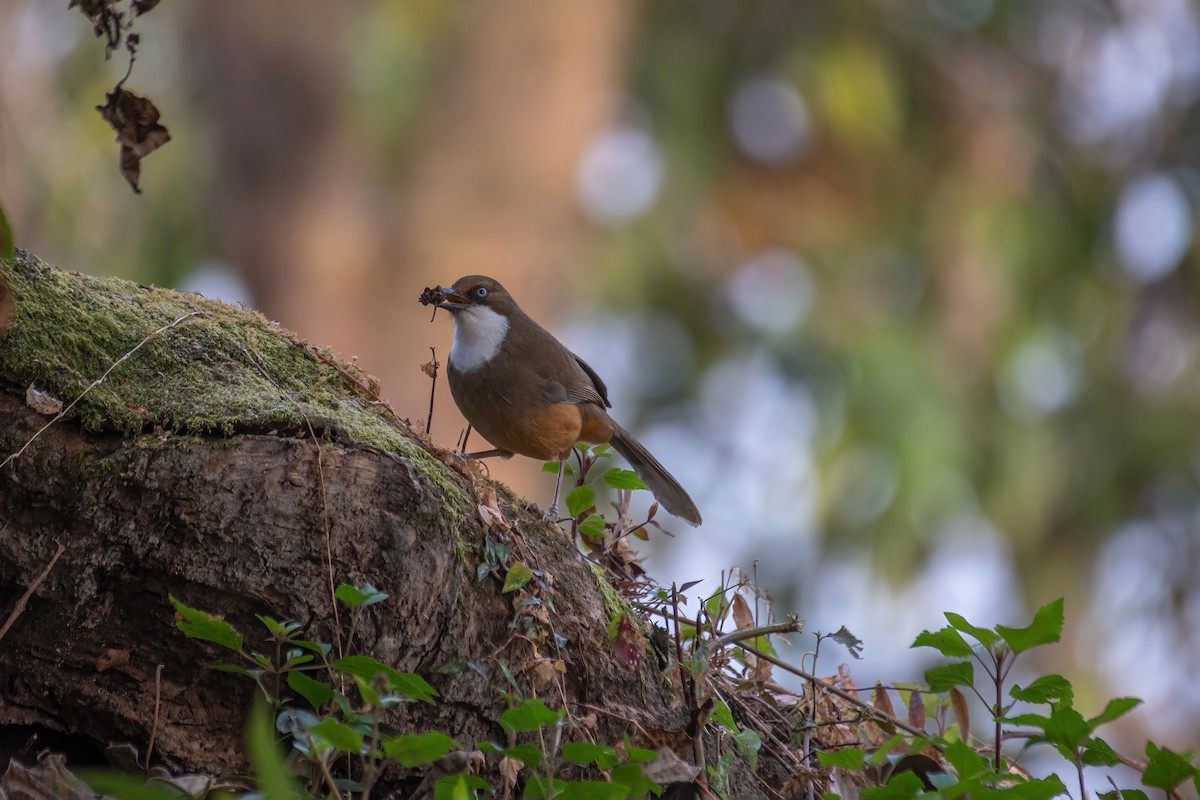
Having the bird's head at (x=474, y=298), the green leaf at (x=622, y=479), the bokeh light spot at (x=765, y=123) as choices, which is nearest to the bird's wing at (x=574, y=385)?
the bird's head at (x=474, y=298)

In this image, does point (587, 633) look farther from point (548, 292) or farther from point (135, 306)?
point (548, 292)

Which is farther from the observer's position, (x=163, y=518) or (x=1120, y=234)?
(x=1120, y=234)

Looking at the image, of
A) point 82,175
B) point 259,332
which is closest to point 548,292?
point 82,175

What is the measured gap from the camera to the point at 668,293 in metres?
19.7

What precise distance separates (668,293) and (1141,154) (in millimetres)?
6900

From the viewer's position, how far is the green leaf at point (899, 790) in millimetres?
2219

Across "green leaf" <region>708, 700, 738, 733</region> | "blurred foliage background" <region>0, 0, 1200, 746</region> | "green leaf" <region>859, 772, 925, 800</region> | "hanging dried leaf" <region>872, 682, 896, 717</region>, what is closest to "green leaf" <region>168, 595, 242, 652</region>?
"green leaf" <region>708, 700, 738, 733</region>

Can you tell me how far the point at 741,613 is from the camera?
3309 millimetres

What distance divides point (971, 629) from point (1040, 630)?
12 centimetres

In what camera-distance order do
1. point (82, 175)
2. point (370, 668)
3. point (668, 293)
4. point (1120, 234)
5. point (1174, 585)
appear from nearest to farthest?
point (370, 668) → point (82, 175) → point (1174, 585) → point (1120, 234) → point (668, 293)

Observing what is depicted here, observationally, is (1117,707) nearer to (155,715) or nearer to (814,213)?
(155,715)

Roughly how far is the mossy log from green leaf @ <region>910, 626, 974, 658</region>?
655 mm

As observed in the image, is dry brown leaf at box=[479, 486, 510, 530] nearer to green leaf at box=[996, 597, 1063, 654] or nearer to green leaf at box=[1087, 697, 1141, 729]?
green leaf at box=[996, 597, 1063, 654]

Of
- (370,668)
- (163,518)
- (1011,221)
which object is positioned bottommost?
(370,668)
